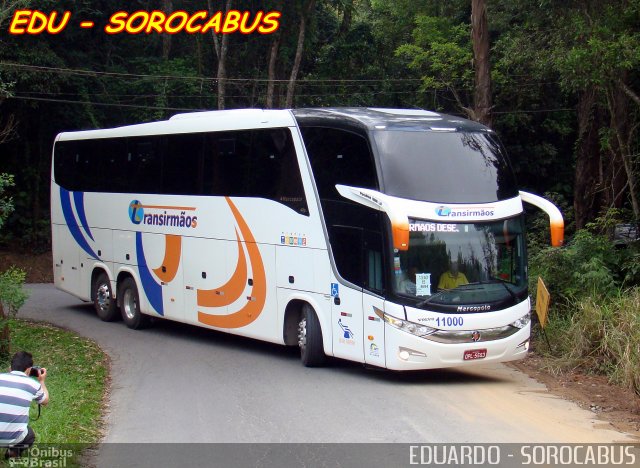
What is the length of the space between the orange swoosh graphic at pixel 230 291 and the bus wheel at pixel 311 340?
197cm

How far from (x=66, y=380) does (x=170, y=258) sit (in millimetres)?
4968

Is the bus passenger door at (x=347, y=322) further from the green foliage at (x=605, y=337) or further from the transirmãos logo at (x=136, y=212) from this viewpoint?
the transirmãos logo at (x=136, y=212)

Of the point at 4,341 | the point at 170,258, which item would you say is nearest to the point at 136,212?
the point at 170,258

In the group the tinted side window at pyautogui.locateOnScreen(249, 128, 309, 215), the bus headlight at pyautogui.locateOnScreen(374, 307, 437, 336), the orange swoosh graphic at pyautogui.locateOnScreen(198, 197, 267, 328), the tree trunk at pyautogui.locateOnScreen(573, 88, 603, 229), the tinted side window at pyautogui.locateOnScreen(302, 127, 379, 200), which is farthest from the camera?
the tree trunk at pyautogui.locateOnScreen(573, 88, 603, 229)

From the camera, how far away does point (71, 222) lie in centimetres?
2138

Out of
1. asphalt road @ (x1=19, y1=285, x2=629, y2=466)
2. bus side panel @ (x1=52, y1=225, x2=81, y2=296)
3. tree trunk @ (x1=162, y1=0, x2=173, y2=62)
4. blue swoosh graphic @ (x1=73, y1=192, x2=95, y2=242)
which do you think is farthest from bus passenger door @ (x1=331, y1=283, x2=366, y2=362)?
tree trunk @ (x1=162, y1=0, x2=173, y2=62)

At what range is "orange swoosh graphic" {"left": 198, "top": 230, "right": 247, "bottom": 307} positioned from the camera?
15617 millimetres

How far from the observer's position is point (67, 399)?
11.4 m

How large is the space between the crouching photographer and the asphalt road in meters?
1.53

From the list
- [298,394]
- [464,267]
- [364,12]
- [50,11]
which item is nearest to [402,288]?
[464,267]

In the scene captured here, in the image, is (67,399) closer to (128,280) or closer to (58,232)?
(128,280)

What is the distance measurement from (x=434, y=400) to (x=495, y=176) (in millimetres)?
3686

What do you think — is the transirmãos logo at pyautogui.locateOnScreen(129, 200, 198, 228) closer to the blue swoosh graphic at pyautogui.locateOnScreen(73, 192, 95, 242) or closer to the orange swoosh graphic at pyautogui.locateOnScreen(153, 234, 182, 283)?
the orange swoosh graphic at pyautogui.locateOnScreen(153, 234, 182, 283)

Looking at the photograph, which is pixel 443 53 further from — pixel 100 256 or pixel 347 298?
pixel 347 298
